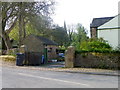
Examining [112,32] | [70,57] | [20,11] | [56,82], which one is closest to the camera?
[56,82]

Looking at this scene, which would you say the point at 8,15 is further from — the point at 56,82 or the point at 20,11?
the point at 56,82

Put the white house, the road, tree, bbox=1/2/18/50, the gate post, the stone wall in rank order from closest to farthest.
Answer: the road → the stone wall → the gate post → the white house → tree, bbox=1/2/18/50

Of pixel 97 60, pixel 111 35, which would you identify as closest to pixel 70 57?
pixel 97 60

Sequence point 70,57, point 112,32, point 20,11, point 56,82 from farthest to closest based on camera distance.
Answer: point 20,11 → point 112,32 → point 70,57 → point 56,82

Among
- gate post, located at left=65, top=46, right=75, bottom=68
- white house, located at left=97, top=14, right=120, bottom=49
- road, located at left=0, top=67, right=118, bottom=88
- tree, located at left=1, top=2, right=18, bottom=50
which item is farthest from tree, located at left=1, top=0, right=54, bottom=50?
road, located at left=0, top=67, right=118, bottom=88

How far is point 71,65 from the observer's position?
18.0m

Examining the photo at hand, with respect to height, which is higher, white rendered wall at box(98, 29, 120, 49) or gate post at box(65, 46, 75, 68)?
white rendered wall at box(98, 29, 120, 49)

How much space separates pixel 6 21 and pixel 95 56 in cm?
2023

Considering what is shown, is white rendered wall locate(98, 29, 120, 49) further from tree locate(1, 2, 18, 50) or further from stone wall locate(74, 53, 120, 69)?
tree locate(1, 2, 18, 50)

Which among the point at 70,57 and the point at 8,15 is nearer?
the point at 70,57

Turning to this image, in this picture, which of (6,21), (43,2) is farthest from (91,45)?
(6,21)

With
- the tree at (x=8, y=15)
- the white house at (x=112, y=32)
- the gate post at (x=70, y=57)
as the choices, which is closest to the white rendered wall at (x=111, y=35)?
the white house at (x=112, y=32)

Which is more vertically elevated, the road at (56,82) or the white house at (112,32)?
the white house at (112,32)

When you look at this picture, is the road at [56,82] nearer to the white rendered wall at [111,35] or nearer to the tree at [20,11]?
the white rendered wall at [111,35]
